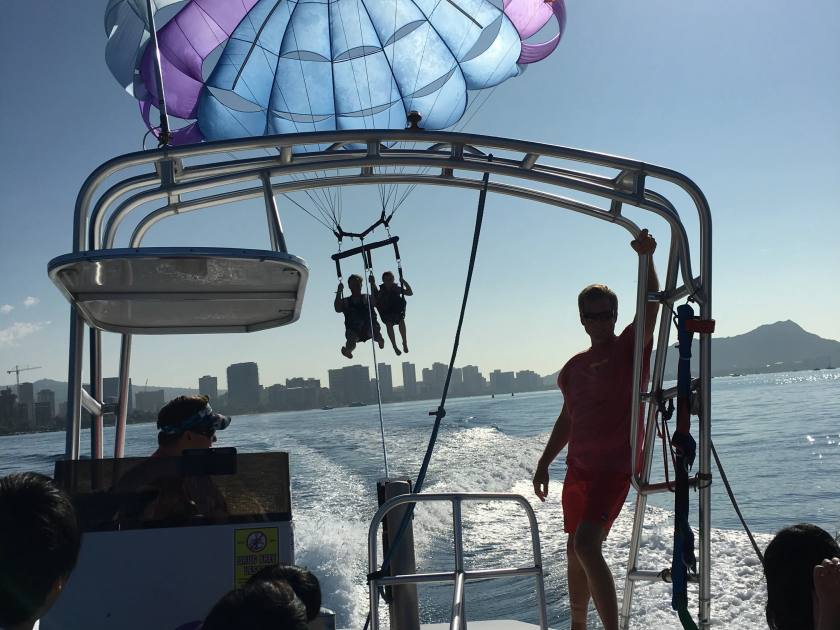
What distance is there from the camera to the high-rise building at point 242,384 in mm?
22516

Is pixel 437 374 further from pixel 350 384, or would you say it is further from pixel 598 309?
pixel 598 309

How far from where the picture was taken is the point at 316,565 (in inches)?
393

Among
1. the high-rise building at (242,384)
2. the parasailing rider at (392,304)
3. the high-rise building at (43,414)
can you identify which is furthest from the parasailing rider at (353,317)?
the high-rise building at (43,414)

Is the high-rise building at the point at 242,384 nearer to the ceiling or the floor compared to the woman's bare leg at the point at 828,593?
nearer to the ceiling

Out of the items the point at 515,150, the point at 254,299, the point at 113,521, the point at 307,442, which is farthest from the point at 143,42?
the point at 307,442

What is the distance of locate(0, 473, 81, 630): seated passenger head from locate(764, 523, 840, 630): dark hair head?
4.75ft

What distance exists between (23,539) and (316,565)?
915 centimetres

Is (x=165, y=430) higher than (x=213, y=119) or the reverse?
the reverse

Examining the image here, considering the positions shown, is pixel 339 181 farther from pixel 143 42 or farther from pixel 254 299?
pixel 143 42

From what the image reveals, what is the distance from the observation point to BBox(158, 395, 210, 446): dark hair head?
343cm

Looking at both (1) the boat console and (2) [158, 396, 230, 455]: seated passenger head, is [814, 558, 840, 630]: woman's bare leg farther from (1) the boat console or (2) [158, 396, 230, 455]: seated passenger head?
(2) [158, 396, 230, 455]: seated passenger head

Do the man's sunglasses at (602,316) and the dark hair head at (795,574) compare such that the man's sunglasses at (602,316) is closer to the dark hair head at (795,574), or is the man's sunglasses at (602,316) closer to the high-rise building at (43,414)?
the dark hair head at (795,574)

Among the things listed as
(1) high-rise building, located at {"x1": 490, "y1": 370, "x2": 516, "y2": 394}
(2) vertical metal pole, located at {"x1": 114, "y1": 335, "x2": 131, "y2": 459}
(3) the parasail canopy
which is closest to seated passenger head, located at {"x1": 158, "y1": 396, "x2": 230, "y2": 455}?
(2) vertical metal pole, located at {"x1": 114, "y1": 335, "x2": 131, "y2": 459}

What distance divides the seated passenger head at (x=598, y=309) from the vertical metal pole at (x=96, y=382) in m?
2.40
